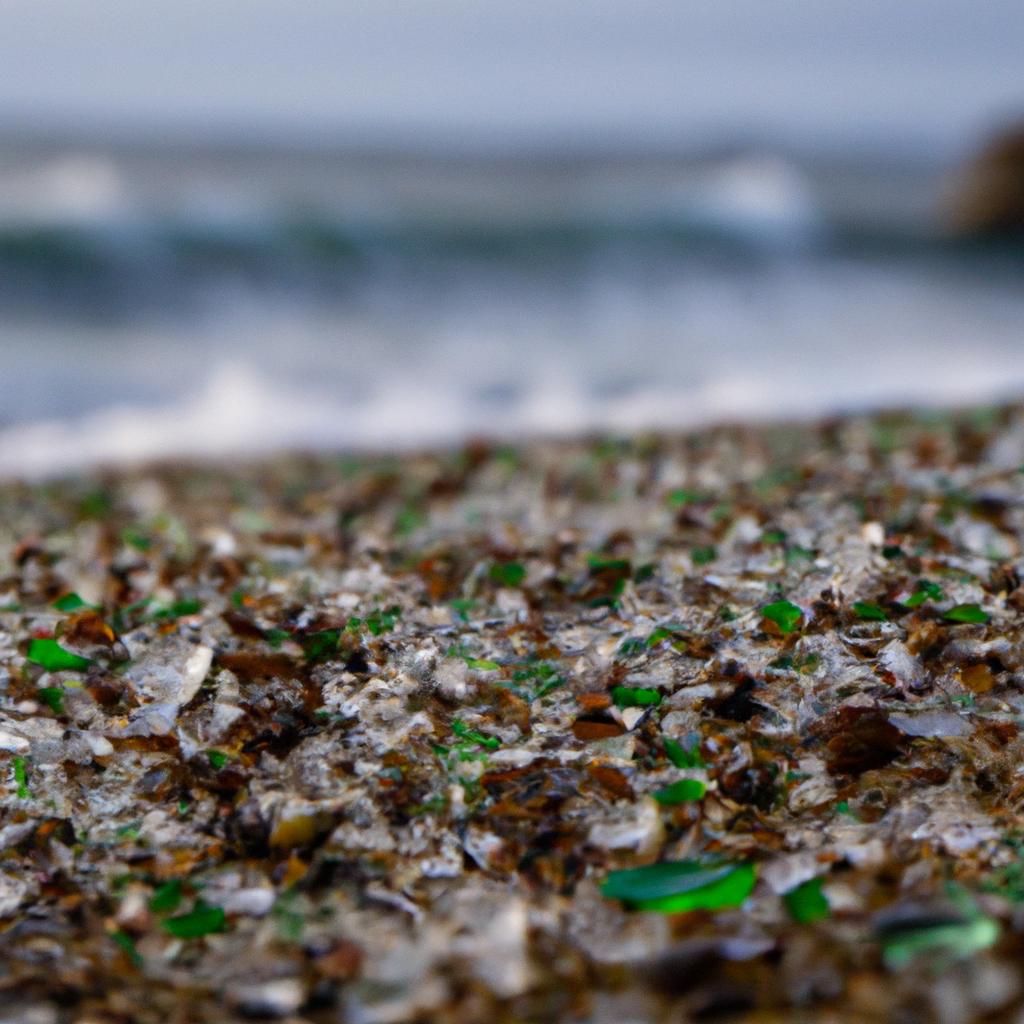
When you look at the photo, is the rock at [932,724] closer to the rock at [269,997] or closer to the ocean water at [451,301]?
the rock at [269,997]

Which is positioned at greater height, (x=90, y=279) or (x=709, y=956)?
(x=90, y=279)

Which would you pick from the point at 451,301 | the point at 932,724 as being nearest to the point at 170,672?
the point at 932,724

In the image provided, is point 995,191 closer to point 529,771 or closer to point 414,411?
point 414,411

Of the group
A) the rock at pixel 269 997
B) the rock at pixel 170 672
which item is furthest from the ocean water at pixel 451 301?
the rock at pixel 269 997

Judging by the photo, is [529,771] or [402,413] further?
[402,413]

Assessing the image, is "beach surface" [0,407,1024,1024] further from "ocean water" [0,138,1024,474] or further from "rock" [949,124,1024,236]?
"rock" [949,124,1024,236]

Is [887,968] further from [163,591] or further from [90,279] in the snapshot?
[90,279]

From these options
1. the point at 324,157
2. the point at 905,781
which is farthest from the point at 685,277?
the point at 905,781
